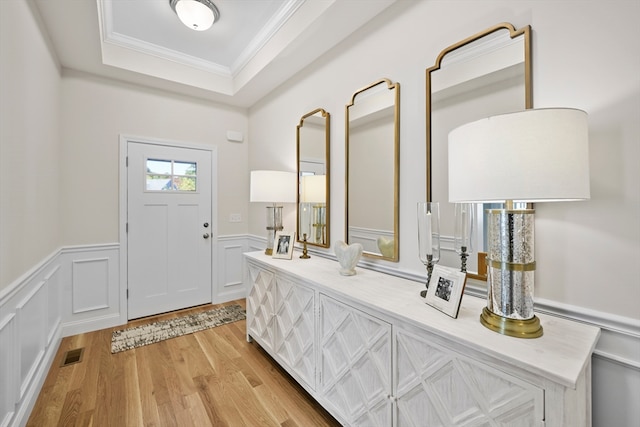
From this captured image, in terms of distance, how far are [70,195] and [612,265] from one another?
153 inches

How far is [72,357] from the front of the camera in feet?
7.62

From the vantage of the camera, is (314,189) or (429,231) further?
(314,189)

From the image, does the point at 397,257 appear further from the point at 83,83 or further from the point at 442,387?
the point at 83,83

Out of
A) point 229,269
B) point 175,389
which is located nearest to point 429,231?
point 175,389

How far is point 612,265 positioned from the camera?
3.40ft

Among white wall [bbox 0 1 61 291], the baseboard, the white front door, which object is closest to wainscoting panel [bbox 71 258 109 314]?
the baseboard

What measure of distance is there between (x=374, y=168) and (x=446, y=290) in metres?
1.01

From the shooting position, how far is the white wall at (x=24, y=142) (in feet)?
4.50

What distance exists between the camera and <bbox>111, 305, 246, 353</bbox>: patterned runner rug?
257 cm

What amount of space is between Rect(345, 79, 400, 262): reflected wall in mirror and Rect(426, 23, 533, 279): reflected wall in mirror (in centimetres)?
26

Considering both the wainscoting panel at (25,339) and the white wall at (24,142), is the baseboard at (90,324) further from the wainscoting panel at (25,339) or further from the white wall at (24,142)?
the white wall at (24,142)

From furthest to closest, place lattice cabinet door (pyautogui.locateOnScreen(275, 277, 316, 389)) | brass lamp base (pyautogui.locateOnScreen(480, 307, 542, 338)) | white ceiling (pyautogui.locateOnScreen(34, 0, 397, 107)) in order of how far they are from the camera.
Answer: white ceiling (pyautogui.locateOnScreen(34, 0, 397, 107)), lattice cabinet door (pyautogui.locateOnScreen(275, 277, 316, 389)), brass lamp base (pyautogui.locateOnScreen(480, 307, 542, 338))

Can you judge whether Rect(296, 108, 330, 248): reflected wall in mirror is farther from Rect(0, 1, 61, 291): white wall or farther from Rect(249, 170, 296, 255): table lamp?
Rect(0, 1, 61, 291): white wall

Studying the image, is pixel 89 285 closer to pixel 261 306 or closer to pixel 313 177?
pixel 261 306
